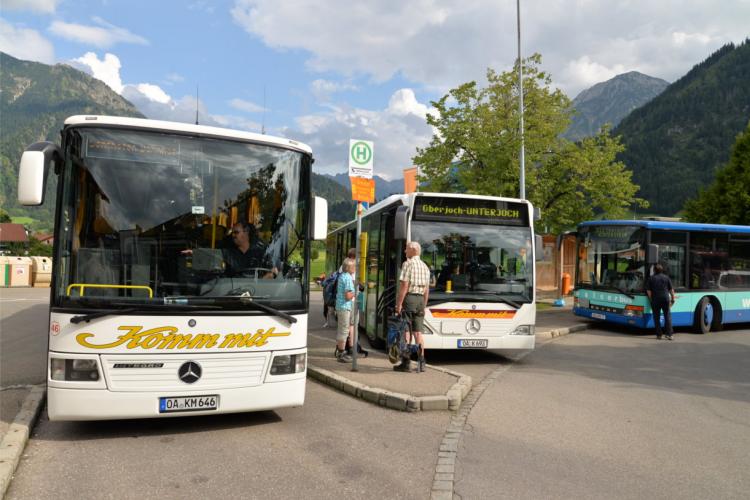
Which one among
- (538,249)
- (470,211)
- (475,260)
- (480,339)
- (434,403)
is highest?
(470,211)

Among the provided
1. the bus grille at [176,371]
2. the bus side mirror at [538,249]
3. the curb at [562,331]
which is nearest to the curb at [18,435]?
the bus grille at [176,371]

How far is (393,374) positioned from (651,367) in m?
5.00

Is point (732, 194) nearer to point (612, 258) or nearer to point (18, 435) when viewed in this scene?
point (612, 258)

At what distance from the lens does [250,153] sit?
627 cm

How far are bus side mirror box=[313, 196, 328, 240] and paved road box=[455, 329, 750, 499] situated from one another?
8.51 feet

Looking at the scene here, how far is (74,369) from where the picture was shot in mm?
5430

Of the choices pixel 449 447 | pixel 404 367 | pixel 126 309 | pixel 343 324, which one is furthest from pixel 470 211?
pixel 126 309

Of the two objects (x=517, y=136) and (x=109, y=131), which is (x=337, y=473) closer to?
(x=109, y=131)

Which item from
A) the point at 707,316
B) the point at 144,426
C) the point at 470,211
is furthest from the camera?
the point at 707,316

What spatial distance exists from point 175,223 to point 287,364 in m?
1.77

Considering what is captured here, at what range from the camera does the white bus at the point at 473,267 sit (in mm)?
10320

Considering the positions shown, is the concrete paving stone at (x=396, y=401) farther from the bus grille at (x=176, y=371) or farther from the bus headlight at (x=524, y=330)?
the bus headlight at (x=524, y=330)

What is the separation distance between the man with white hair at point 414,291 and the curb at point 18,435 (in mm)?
4725

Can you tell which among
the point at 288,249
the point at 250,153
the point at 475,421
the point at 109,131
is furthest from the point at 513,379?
the point at 109,131
